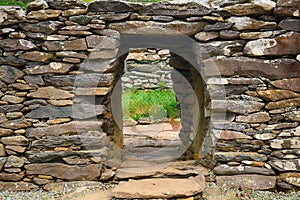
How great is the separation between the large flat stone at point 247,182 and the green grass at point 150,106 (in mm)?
5324

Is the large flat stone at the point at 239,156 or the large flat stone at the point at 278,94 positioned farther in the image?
the large flat stone at the point at 239,156

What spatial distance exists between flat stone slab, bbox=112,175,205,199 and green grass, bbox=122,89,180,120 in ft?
17.4

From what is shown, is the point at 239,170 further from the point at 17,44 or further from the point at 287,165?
the point at 17,44

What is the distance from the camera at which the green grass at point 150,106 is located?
9.72 m

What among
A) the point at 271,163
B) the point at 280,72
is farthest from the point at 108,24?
the point at 271,163

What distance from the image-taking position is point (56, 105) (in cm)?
439

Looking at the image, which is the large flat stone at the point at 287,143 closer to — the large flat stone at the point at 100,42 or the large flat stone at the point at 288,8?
the large flat stone at the point at 288,8

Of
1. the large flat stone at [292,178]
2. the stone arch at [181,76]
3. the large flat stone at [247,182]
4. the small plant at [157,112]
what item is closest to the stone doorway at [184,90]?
the stone arch at [181,76]

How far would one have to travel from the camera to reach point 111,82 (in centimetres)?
450

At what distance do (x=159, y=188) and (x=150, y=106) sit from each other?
5.87 meters

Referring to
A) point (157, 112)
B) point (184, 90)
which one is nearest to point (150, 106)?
point (157, 112)

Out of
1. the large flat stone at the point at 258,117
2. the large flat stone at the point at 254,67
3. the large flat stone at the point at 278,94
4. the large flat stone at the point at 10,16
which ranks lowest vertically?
the large flat stone at the point at 258,117

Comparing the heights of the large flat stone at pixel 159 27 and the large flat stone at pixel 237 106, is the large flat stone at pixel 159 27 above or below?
above

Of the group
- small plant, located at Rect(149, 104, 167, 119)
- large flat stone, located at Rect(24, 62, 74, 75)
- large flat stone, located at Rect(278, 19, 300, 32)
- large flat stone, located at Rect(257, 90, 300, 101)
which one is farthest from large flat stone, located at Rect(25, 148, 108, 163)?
small plant, located at Rect(149, 104, 167, 119)
